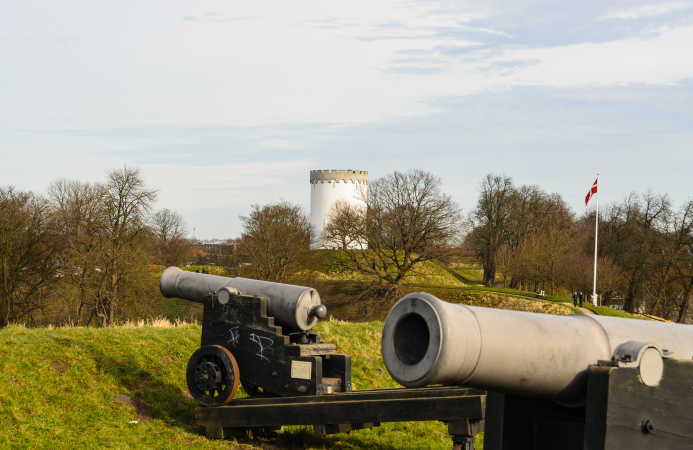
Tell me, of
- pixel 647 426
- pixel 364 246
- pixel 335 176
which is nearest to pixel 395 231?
pixel 364 246

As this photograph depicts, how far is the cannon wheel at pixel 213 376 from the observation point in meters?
8.77

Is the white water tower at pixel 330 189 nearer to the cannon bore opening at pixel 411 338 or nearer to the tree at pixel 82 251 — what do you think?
the tree at pixel 82 251

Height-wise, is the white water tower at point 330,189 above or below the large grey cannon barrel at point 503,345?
above

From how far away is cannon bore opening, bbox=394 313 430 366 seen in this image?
147 inches

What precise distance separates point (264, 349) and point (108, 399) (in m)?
2.65

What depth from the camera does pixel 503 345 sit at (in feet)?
12.3

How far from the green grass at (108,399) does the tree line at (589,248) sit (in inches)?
1674

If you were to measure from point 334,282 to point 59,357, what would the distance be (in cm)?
4685

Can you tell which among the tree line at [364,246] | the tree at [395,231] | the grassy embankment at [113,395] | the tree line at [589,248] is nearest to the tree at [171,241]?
the tree line at [364,246]

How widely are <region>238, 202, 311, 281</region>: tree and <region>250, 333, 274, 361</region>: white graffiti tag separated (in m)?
36.1

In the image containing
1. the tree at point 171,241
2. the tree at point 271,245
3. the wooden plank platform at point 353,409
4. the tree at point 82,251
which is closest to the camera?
the wooden plank platform at point 353,409

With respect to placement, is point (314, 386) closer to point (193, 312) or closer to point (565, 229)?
point (193, 312)

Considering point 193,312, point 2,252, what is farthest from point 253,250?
point 2,252

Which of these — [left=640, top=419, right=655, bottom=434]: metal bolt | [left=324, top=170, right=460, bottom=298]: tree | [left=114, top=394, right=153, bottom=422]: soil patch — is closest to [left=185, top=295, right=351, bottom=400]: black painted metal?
[left=114, top=394, right=153, bottom=422]: soil patch
